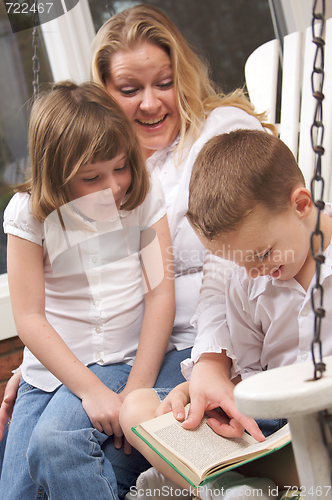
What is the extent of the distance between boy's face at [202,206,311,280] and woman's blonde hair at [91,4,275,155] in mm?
524

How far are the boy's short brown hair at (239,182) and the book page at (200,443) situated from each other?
1.06 ft

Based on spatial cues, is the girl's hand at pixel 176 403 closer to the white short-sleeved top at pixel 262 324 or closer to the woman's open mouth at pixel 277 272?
the white short-sleeved top at pixel 262 324

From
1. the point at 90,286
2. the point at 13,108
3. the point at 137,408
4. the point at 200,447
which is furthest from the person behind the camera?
the point at 13,108

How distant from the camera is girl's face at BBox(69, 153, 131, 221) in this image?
0.94 m

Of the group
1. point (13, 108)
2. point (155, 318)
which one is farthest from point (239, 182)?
point (13, 108)

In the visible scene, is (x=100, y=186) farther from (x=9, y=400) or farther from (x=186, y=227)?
(x=9, y=400)

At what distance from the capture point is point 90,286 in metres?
1.01

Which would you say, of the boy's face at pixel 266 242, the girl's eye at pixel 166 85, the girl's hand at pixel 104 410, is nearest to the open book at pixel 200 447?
the girl's hand at pixel 104 410

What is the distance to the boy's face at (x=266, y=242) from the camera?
71 cm

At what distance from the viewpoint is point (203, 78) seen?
1.28 meters

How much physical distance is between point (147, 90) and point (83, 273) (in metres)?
0.54

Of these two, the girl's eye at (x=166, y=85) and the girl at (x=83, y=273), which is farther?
the girl's eye at (x=166, y=85)

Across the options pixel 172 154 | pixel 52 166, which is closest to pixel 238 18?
pixel 172 154

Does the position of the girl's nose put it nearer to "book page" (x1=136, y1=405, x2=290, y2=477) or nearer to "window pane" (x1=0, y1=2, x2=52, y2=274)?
"book page" (x1=136, y1=405, x2=290, y2=477)
